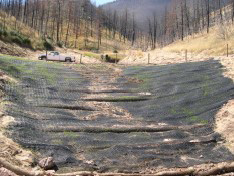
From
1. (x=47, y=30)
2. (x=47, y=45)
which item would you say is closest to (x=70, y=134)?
(x=47, y=45)

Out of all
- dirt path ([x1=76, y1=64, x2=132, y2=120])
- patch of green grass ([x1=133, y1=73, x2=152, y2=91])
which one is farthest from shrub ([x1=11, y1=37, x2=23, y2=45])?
patch of green grass ([x1=133, y1=73, x2=152, y2=91])

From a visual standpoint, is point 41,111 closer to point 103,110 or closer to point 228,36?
point 103,110

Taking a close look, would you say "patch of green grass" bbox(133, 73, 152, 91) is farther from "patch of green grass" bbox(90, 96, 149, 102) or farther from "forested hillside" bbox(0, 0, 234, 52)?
"forested hillside" bbox(0, 0, 234, 52)

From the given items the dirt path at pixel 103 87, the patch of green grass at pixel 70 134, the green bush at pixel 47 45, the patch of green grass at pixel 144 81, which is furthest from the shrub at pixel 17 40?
the patch of green grass at pixel 70 134

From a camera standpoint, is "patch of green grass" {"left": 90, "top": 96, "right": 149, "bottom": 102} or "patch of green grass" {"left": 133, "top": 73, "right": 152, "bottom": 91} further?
"patch of green grass" {"left": 133, "top": 73, "right": 152, "bottom": 91}

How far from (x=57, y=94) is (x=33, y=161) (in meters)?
6.77

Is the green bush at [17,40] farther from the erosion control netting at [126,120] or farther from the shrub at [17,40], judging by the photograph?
the erosion control netting at [126,120]

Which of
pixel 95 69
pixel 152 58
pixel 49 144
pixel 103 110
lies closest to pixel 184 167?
pixel 49 144

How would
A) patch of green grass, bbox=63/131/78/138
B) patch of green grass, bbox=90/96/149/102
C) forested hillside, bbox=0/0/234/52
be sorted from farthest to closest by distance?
1. forested hillside, bbox=0/0/234/52
2. patch of green grass, bbox=90/96/149/102
3. patch of green grass, bbox=63/131/78/138

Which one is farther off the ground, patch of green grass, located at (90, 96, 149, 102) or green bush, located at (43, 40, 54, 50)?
green bush, located at (43, 40, 54, 50)

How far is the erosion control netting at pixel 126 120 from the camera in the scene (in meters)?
10.1

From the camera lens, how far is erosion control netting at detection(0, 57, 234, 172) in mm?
10086

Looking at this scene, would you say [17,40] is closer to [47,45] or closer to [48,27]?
[47,45]

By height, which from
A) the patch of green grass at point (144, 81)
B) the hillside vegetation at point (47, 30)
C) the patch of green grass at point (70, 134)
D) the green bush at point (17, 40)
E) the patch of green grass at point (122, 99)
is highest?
the hillside vegetation at point (47, 30)
